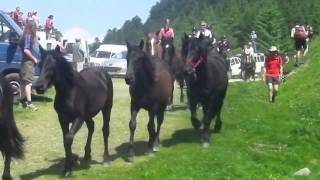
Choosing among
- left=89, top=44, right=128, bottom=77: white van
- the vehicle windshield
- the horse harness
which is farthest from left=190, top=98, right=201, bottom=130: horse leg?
the vehicle windshield

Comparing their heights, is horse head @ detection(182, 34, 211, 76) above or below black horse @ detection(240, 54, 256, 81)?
above

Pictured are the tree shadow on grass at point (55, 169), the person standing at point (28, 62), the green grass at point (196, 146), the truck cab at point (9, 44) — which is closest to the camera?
the tree shadow on grass at point (55, 169)

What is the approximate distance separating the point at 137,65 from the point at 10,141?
125 inches

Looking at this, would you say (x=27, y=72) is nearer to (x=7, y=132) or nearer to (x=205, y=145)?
(x=205, y=145)

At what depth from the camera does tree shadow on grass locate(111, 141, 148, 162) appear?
14526 mm

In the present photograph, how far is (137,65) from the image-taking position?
14.1 m

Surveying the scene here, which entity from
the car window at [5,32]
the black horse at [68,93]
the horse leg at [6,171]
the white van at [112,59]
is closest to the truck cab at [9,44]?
the car window at [5,32]

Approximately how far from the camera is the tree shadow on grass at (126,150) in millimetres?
14526

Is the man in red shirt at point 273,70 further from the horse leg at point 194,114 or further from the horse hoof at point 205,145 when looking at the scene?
the horse hoof at point 205,145

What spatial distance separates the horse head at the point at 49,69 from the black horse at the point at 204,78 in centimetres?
359

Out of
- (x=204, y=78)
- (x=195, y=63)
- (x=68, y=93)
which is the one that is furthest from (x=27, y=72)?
(x=68, y=93)

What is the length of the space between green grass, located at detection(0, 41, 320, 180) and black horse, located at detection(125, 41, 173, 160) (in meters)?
0.54

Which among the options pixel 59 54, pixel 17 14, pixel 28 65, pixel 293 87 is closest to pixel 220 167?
pixel 59 54

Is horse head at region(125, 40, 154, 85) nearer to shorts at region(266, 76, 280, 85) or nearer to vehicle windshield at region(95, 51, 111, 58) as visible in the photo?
shorts at region(266, 76, 280, 85)
